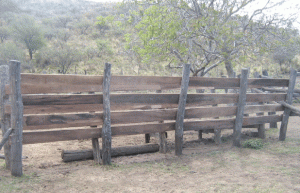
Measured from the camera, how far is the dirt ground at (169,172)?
3484 millimetres

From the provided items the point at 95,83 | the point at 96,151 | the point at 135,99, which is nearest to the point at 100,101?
the point at 95,83

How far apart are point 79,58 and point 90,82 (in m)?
21.3

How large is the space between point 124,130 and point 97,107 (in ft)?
2.41

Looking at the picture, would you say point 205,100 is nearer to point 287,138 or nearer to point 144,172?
point 144,172

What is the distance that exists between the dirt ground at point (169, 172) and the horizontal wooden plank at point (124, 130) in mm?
517

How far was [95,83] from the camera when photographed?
412 cm

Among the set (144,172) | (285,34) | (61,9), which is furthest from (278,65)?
(61,9)

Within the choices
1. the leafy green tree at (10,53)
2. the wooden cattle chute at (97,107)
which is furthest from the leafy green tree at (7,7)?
the wooden cattle chute at (97,107)

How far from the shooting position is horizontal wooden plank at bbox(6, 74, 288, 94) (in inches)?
144

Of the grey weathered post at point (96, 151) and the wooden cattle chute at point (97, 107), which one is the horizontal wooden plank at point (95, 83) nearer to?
the wooden cattle chute at point (97, 107)

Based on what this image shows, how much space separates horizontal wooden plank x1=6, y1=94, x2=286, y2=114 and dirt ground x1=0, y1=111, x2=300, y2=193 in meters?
0.99

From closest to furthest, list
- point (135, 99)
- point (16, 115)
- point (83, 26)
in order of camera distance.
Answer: point (16, 115) < point (135, 99) < point (83, 26)

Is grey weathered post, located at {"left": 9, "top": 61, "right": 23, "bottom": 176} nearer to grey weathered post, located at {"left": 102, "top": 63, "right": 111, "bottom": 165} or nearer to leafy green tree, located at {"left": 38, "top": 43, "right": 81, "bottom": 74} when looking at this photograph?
grey weathered post, located at {"left": 102, "top": 63, "right": 111, "bottom": 165}

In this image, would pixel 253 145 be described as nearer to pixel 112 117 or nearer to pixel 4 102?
pixel 112 117
